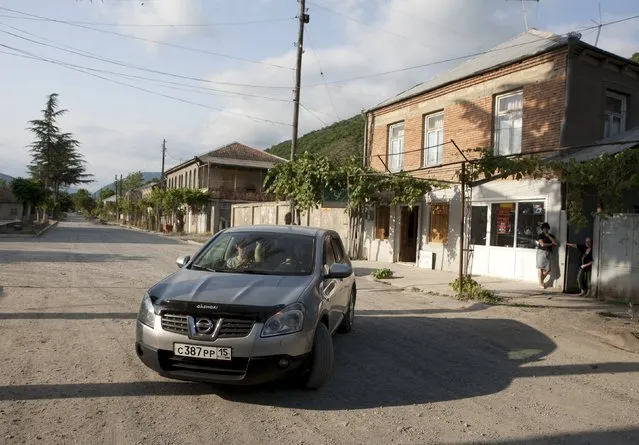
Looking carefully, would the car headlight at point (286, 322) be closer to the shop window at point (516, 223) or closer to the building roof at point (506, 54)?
the shop window at point (516, 223)

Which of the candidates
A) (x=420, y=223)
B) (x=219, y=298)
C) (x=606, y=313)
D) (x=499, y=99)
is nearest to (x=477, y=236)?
(x=420, y=223)

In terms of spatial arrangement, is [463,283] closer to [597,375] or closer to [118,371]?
[597,375]

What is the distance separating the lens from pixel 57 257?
1741 centimetres

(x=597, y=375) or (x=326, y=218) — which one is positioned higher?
(x=326, y=218)

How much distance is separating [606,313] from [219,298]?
8301mm

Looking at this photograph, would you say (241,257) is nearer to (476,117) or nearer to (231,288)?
(231,288)

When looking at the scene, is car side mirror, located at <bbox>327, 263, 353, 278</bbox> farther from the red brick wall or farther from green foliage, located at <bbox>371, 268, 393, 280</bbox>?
the red brick wall

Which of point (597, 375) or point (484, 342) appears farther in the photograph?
point (484, 342)

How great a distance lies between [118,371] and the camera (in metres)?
5.15

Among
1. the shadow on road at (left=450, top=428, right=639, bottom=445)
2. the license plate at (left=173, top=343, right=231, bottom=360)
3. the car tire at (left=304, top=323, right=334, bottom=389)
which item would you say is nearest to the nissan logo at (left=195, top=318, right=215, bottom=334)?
the license plate at (left=173, top=343, right=231, bottom=360)

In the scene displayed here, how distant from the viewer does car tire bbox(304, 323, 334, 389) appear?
4708 mm

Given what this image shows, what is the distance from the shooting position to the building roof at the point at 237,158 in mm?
47875

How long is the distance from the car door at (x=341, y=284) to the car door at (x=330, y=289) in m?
0.07

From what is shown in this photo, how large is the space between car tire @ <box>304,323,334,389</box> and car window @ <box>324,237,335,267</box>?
3.73 ft
